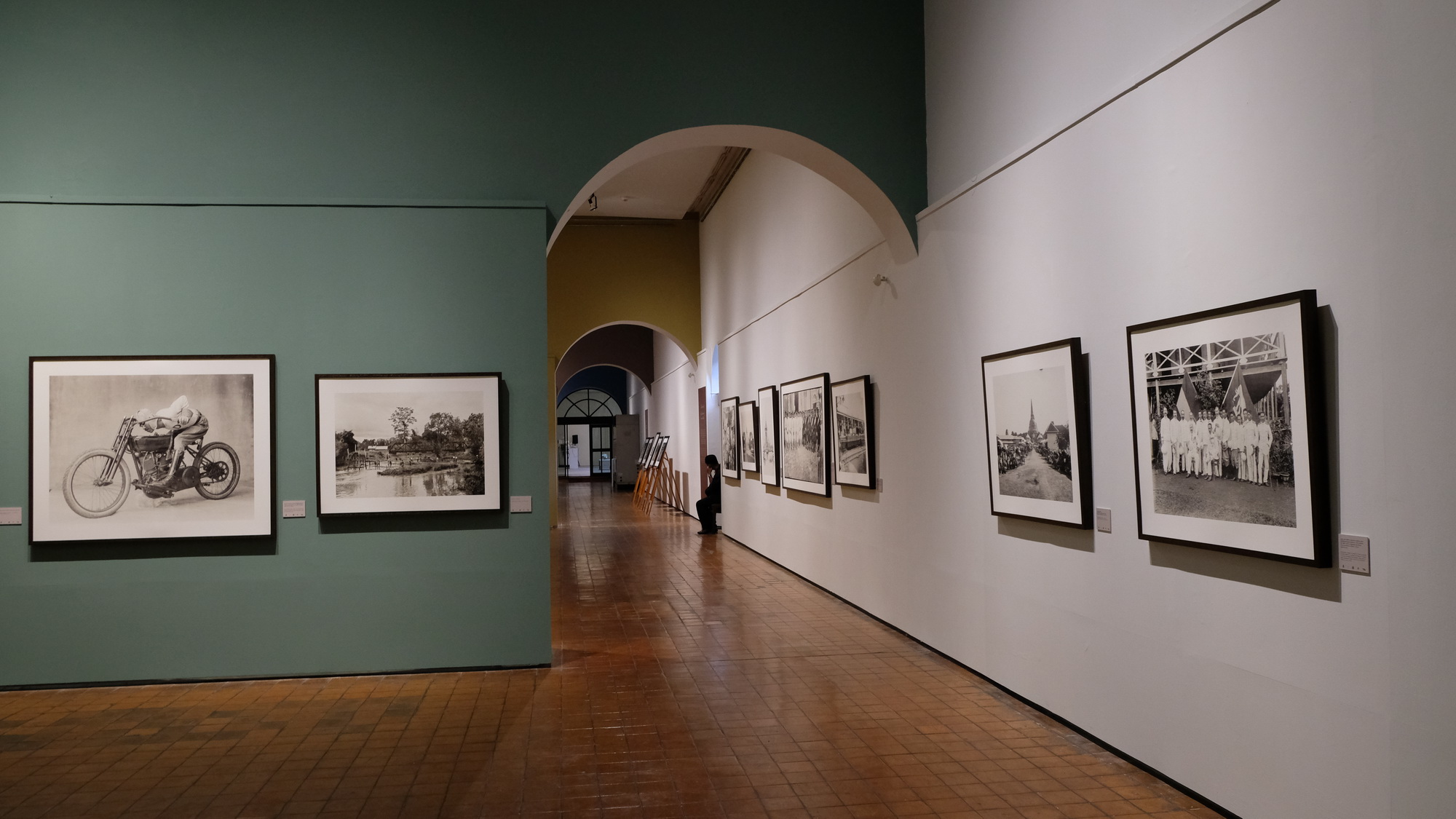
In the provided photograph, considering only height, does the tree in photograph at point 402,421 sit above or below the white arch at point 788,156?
below

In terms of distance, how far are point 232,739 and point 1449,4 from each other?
659 centimetres

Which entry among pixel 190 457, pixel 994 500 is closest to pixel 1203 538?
pixel 994 500

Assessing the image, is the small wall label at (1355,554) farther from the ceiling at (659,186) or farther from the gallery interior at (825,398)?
the ceiling at (659,186)

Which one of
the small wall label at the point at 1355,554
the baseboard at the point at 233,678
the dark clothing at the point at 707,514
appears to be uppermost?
the small wall label at the point at 1355,554

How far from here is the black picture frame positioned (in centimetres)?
1272

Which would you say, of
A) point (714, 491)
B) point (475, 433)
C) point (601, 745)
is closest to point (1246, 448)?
point (601, 745)

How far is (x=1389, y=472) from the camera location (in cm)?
343

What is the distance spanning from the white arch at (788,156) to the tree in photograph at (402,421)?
162 centimetres

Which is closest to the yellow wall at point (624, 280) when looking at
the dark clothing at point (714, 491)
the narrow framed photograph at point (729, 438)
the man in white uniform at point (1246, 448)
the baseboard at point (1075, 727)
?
the narrow framed photograph at point (729, 438)

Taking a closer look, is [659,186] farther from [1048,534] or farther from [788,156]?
[1048,534]

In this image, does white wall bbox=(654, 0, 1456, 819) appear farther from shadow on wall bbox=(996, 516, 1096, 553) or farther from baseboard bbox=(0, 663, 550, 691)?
baseboard bbox=(0, 663, 550, 691)

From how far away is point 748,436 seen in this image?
14.7 metres

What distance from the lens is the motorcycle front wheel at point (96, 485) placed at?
680cm

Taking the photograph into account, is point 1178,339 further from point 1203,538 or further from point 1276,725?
point 1276,725
